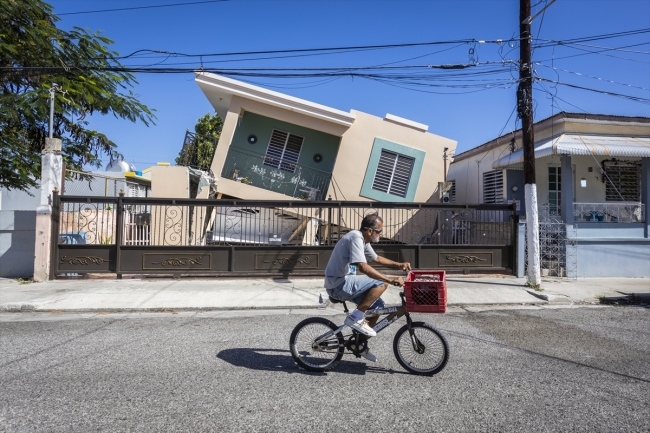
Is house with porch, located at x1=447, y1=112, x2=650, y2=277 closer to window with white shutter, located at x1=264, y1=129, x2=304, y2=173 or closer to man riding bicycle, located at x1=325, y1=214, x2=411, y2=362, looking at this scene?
window with white shutter, located at x1=264, y1=129, x2=304, y2=173

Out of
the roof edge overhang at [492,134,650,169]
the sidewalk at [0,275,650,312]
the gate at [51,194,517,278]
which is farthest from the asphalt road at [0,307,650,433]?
the roof edge overhang at [492,134,650,169]

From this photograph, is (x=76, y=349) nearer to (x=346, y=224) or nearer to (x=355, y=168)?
(x=346, y=224)

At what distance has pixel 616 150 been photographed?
1285cm

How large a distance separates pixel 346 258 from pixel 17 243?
10.3 meters

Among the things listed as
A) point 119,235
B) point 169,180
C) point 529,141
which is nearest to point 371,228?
point 529,141

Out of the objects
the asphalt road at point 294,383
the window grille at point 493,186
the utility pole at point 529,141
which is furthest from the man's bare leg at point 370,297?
the window grille at point 493,186

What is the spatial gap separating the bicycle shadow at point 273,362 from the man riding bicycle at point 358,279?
0.21 m

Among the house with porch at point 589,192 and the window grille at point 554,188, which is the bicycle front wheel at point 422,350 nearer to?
the house with porch at point 589,192

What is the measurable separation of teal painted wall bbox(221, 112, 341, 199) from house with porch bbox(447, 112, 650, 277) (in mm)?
5616

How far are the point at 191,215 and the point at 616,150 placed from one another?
11.2 meters

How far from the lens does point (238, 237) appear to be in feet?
42.2

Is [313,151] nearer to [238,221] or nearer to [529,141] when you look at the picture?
[238,221]

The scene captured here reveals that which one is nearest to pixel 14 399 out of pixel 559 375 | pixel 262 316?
pixel 262 316

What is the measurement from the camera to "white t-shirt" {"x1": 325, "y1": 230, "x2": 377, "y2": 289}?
16.8 ft
